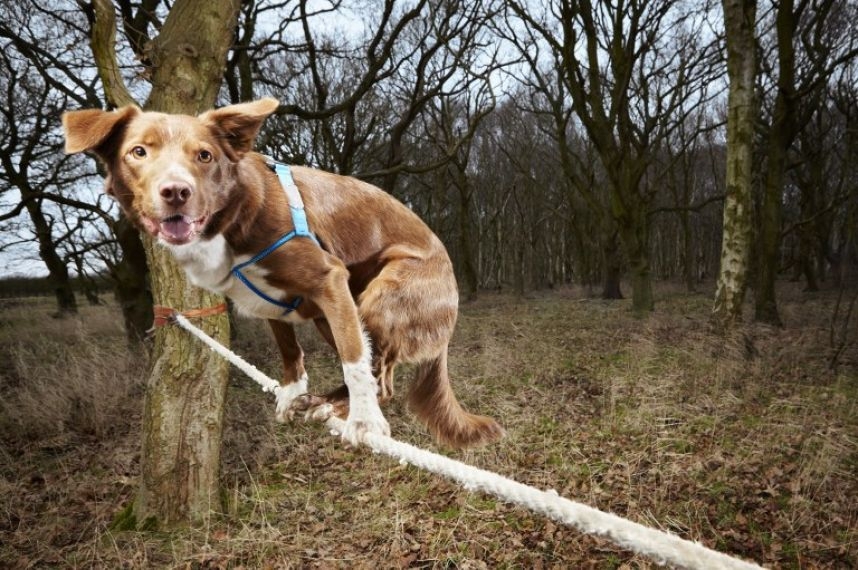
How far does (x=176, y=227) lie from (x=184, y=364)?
2.87 metres

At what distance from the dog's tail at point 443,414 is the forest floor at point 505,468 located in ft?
8.27

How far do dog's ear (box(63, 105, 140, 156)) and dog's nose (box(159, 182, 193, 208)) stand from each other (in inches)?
13.5

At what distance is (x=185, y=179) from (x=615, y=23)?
14.7 metres

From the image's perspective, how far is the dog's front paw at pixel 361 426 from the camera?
157 centimetres

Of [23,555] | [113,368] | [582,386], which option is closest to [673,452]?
[582,386]

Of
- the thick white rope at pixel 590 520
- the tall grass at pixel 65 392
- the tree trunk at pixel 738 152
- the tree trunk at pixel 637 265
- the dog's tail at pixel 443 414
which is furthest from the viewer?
the tree trunk at pixel 637 265

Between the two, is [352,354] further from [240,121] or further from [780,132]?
[780,132]

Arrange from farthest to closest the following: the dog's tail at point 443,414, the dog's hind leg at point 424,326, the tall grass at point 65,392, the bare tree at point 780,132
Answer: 1. the bare tree at point 780,132
2. the tall grass at point 65,392
3. the dog's tail at point 443,414
4. the dog's hind leg at point 424,326

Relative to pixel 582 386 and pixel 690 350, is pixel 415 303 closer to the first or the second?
pixel 582 386

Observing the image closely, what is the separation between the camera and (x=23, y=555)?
429 centimetres

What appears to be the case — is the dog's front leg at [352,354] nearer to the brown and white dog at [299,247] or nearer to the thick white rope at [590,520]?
the brown and white dog at [299,247]

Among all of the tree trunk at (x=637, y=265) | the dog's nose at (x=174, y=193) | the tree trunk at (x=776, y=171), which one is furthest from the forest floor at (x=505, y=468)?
the tree trunk at (x=637, y=265)

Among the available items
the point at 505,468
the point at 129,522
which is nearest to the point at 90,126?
the point at 129,522

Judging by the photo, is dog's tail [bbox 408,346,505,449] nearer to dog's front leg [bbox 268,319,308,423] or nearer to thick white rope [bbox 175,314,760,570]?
dog's front leg [bbox 268,319,308,423]
